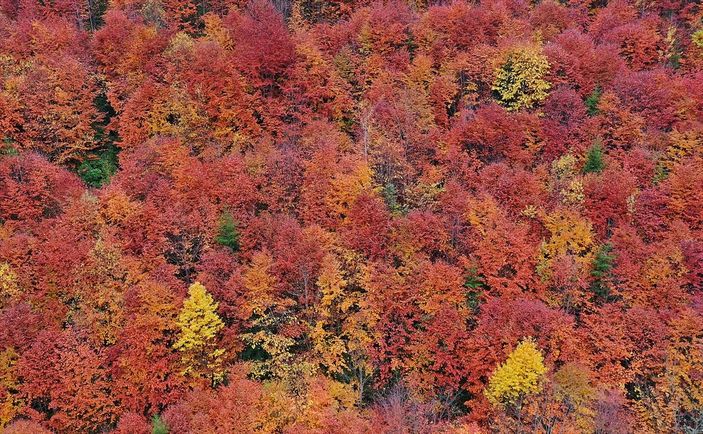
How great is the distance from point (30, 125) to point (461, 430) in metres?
54.3

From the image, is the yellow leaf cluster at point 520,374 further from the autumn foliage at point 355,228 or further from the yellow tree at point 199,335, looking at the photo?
the yellow tree at point 199,335

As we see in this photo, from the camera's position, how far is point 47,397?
41.3 m

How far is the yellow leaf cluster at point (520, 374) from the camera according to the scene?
3900 centimetres

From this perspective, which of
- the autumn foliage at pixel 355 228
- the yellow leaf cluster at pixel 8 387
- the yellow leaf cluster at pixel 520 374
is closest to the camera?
the yellow leaf cluster at pixel 520 374

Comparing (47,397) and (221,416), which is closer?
(221,416)

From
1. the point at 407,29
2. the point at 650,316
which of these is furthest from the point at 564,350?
the point at 407,29

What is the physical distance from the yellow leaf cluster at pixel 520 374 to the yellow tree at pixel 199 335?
67.5 feet

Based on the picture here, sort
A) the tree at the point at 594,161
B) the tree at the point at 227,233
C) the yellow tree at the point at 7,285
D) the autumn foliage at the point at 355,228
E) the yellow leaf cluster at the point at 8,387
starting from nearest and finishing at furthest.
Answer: the yellow leaf cluster at the point at 8,387
the autumn foliage at the point at 355,228
the yellow tree at the point at 7,285
the tree at the point at 227,233
the tree at the point at 594,161

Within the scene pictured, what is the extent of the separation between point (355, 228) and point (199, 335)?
51.0 feet

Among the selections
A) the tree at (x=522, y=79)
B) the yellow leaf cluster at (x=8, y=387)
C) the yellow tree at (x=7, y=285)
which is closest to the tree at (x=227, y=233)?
the yellow tree at (x=7, y=285)

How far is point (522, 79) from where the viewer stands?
6141cm

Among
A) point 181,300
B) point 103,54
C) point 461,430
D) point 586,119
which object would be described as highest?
point 103,54

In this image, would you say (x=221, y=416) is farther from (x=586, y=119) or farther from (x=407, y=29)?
(x=407, y=29)

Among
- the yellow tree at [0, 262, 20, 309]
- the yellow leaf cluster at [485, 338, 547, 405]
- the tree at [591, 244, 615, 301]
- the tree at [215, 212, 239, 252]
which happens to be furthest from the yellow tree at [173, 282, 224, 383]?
the tree at [591, 244, 615, 301]
